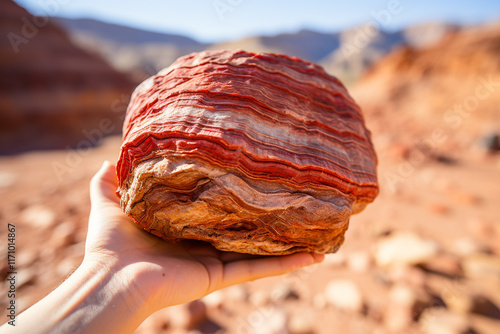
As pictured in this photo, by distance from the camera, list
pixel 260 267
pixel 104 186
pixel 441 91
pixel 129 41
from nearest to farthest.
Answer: pixel 260 267
pixel 104 186
pixel 441 91
pixel 129 41

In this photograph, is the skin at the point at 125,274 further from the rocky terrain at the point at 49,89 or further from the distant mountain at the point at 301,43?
the distant mountain at the point at 301,43

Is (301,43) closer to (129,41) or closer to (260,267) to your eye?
(129,41)

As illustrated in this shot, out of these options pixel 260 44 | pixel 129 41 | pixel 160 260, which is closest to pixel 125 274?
pixel 160 260

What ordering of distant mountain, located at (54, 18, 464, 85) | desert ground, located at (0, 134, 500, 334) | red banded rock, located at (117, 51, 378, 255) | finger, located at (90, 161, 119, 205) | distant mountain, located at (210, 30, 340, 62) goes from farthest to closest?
distant mountain, located at (210, 30, 340, 62) < distant mountain, located at (54, 18, 464, 85) < desert ground, located at (0, 134, 500, 334) < finger, located at (90, 161, 119, 205) < red banded rock, located at (117, 51, 378, 255)

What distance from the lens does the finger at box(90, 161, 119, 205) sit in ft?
6.55

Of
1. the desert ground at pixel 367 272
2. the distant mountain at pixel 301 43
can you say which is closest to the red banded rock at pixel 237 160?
the desert ground at pixel 367 272

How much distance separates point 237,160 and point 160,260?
74 centimetres

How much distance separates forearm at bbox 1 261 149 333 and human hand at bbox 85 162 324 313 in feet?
0.14

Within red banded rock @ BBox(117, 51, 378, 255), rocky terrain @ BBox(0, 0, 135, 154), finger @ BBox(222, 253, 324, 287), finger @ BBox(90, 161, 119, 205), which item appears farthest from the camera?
rocky terrain @ BBox(0, 0, 135, 154)

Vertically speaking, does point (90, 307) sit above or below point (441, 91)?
above

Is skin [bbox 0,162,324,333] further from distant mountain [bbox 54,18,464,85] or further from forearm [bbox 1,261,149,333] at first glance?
distant mountain [bbox 54,18,464,85]

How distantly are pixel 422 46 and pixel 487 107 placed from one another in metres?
5.44

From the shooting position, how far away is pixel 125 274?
1.51 metres

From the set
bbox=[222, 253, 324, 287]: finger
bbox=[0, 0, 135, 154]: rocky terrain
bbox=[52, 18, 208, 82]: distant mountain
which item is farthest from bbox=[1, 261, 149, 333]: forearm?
bbox=[52, 18, 208, 82]: distant mountain
